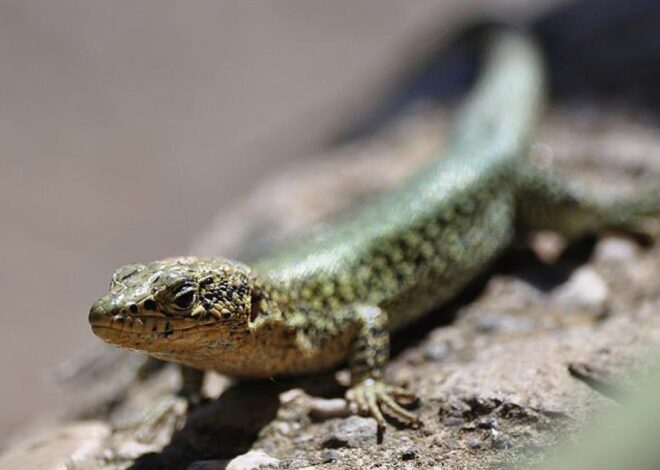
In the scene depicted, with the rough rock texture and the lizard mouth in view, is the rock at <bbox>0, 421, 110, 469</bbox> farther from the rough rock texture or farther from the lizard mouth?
the lizard mouth

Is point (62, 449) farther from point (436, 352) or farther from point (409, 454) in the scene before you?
point (436, 352)

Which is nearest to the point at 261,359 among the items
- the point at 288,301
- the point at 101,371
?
the point at 288,301

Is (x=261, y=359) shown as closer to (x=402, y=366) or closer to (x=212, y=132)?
(x=402, y=366)

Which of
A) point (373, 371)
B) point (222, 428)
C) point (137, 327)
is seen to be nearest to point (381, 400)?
point (373, 371)

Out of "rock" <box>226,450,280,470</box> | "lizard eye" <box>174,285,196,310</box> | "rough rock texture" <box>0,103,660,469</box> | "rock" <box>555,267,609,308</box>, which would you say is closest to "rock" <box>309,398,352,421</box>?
"rough rock texture" <box>0,103,660,469</box>

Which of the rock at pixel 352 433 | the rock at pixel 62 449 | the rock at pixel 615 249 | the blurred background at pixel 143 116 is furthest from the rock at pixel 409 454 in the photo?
the blurred background at pixel 143 116

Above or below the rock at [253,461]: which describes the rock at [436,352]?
above

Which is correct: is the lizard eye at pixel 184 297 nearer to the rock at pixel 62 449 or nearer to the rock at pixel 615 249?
the rock at pixel 62 449
